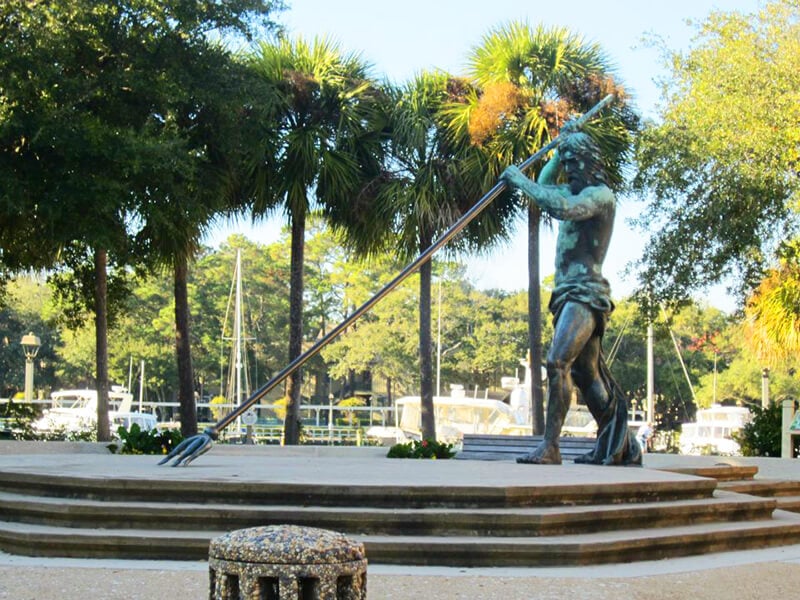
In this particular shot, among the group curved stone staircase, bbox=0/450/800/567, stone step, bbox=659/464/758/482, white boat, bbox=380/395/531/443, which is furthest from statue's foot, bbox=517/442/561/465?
white boat, bbox=380/395/531/443

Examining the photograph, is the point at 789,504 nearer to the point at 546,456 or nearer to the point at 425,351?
the point at 546,456

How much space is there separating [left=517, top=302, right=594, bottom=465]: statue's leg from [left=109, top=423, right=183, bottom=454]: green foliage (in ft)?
21.7

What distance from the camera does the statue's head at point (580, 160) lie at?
10.7 m

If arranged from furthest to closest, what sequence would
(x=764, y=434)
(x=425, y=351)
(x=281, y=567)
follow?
1. (x=425, y=351)
2. (x=764, y=434)
3. (x=281, y=567)

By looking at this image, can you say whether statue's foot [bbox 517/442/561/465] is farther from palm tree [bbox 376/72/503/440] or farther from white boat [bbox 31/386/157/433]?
white boat [bbox 31/386/157/433]

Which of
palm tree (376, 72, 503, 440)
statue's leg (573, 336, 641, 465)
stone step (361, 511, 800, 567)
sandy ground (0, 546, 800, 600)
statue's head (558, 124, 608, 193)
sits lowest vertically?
sandy ground (0, 546, 800, 600)

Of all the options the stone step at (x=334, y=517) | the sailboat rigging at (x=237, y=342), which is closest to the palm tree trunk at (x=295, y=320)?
the stone step at (x=334, y=517)

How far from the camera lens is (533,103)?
2202 centimetres

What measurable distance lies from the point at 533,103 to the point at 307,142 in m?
4.28

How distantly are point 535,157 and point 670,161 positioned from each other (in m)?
9.21

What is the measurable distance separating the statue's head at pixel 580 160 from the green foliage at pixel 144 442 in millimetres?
7152

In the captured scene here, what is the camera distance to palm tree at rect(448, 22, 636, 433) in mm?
21344

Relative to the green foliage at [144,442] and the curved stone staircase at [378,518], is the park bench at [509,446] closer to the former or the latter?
the green foliage at [144,442]

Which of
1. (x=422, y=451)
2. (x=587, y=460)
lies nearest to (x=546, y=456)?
(x=587, y=460)
